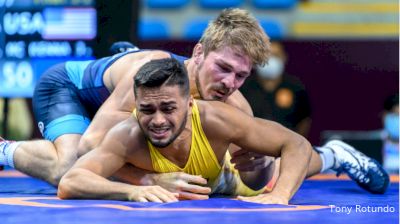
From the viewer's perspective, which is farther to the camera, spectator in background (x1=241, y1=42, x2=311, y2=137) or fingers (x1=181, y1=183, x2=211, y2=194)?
spectator in background (x1=241, y1=42, x2=311, y2=137)

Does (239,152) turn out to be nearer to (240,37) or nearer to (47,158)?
(240,37)

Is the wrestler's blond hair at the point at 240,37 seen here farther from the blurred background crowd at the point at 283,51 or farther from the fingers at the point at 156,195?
the fingers at the point at 156,195

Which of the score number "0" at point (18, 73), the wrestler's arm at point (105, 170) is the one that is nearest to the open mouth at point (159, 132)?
the wrestler's arm at point (105, 170)

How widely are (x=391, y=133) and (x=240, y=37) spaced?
3652 mm

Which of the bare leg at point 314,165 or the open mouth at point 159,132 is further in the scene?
the bare leg at point 314,165

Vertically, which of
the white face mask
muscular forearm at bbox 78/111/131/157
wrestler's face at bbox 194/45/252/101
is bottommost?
the white face mask

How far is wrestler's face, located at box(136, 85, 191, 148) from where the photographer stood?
3.12m

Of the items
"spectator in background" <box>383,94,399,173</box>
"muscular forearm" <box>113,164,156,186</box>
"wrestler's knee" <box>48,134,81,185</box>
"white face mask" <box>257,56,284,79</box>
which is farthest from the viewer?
"white face mask" <box>257,56,284,79</box>

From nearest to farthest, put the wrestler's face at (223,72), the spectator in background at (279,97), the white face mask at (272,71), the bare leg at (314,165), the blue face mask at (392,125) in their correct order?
1. the wrestler's face at (223,72)
2. the bare leg at (314,165)
3. the spectator in background at (279,97)
4. the white face mask at (272,71)
5. the blue face mask at (392,125)

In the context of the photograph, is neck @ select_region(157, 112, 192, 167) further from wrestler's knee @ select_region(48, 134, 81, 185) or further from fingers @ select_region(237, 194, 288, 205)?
wrestler's knee @ select_region(48, 134, 81, 185)

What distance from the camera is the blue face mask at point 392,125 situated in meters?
6.94

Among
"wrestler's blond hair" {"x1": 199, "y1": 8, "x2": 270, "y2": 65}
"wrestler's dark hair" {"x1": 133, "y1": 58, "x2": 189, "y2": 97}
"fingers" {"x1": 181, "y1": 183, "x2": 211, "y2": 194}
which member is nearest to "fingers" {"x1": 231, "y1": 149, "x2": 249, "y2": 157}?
"wrestler's blond hair" {"x1": 199, "y1": 8, "x2": 270, "y2": 65}

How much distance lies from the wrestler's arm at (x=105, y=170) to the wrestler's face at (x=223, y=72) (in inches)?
16.7

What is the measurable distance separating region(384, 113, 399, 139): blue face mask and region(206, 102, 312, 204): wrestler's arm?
3.65m
